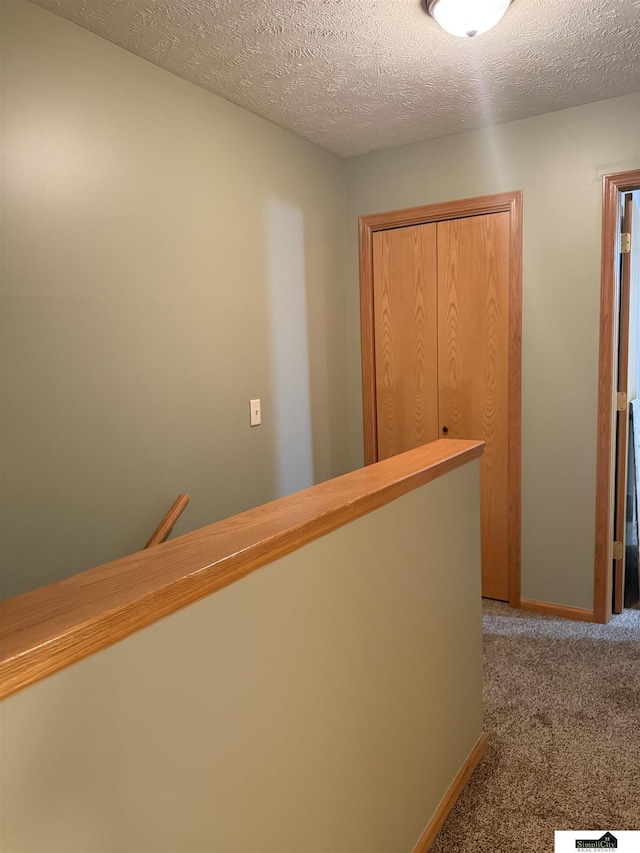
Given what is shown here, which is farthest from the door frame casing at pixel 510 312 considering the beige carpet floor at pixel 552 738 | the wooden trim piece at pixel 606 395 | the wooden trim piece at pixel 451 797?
the wooden trim piece at pixel 451 797

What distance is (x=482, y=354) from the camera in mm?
3219

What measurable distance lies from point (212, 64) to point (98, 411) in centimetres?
139

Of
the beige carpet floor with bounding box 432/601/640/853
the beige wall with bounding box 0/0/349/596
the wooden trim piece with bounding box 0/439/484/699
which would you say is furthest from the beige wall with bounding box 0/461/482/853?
the beige wall with bounding box 0/0/349/596

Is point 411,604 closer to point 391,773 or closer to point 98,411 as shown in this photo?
point 391,773

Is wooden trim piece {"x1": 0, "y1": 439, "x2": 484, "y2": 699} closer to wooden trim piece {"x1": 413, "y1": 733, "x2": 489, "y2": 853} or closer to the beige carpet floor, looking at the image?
wooden trim piece {"x1": 413, "y1": 733, "x2": 489, "y2": 853}

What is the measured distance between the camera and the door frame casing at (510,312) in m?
3.05

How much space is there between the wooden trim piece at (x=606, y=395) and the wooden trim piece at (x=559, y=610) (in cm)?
5

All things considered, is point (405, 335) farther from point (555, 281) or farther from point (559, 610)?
point (559, 610)

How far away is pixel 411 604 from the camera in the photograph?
5.29 feet

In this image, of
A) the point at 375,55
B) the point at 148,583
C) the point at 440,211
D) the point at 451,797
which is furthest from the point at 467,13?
the point at 451,797

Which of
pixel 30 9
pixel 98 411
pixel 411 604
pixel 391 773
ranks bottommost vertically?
pixel 391 773

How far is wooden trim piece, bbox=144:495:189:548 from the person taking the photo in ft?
7.31

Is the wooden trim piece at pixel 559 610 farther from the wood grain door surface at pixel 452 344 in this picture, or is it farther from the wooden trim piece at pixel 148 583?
the wooden trim piece at pixel 148 583

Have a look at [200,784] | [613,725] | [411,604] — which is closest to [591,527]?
[613,725]
